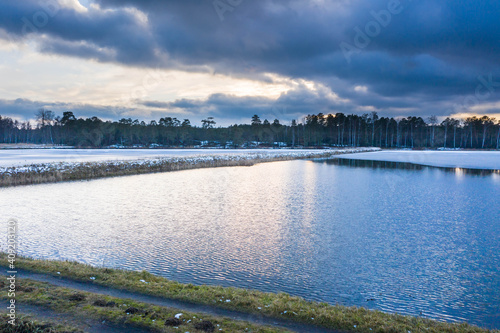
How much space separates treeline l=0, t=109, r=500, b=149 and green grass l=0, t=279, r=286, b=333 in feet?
479

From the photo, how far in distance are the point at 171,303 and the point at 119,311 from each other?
123cm

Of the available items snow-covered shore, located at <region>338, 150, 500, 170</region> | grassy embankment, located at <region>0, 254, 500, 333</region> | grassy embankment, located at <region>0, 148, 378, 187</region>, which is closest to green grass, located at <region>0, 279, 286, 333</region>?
grassy embankment, located at <region>0, 254, 500, 333</region>

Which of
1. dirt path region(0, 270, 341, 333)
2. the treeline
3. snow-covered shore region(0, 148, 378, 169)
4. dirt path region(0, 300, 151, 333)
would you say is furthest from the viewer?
the treeline

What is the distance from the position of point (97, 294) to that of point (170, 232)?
24.9 feet

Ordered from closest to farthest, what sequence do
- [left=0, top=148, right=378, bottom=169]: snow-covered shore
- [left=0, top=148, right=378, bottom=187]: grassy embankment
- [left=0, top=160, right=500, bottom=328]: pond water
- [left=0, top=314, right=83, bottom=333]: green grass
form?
1. [left=0, top=314, right=83, bottom=333]: green grass
2. [left=0, top=160, right=500, bottom=328]: pond water
3. [left=0, top=148, right=378, bottom=187]: grassy embankment
4. [left=0, top=148, right=378, bottom=169]: snow-covered shore

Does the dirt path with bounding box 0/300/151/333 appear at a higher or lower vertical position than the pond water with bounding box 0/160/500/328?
higher

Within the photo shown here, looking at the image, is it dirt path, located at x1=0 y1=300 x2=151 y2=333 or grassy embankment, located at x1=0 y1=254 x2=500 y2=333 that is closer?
dirt path, located at x1=0 y1=300 x2=151 y2=333

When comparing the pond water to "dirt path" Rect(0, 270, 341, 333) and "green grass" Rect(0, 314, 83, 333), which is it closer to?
"dirt path" Rect(0, 270, 341, 333)

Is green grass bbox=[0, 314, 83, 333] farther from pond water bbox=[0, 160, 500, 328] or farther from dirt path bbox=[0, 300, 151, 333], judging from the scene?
pond water bbox=[0, 160, 500, 328]

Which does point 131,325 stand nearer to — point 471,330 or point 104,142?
point 471,330

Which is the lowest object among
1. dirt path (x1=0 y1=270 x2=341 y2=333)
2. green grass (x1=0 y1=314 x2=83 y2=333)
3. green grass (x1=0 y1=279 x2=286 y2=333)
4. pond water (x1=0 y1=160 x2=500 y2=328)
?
pond water (x1=0 y1=160 x2=500 y2=328)

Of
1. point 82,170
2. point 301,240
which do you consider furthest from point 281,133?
point 301,240

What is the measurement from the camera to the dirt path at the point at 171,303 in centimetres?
693

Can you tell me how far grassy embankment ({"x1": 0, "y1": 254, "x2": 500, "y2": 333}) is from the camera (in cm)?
695
